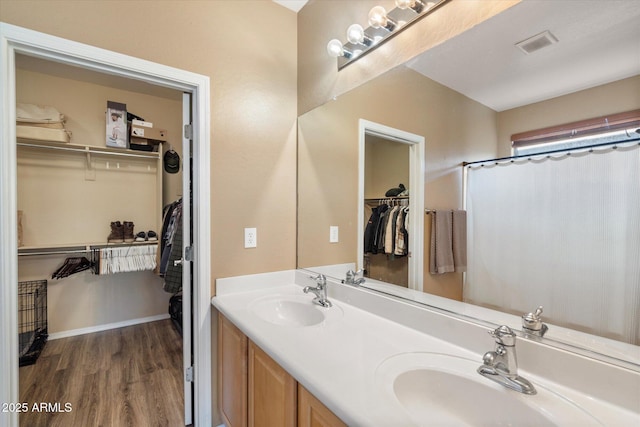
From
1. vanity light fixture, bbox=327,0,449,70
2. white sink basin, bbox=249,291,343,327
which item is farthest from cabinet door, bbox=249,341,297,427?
vanity light fixture, bbox=327,0,449,70

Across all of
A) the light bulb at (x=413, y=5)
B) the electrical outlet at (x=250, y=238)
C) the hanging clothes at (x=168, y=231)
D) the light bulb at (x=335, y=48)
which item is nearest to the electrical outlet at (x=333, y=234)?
the electrical outlet at (x=250, y=238)

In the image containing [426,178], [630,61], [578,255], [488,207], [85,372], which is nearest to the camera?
[630,61]

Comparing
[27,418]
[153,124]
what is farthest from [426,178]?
[153,124]

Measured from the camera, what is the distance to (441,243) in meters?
1.15

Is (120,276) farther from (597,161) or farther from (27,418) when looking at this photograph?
(597,161)

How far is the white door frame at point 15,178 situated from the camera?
45.8 inches

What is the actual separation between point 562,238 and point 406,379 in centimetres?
63

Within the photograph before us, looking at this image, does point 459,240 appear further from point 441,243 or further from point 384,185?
point 384,185

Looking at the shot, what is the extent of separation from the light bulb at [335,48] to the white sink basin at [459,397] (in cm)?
151

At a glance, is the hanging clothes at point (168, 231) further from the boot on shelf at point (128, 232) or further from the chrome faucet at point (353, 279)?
the chrome faucet at point (353, 279)

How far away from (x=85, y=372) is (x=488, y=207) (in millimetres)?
3110

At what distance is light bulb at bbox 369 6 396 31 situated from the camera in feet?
4.18

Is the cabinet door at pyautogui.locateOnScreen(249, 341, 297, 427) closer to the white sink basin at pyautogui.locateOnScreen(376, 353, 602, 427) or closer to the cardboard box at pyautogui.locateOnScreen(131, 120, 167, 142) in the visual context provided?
the white sink basin at pyautogui.locateOnScreen(376, 353, 602, 427)

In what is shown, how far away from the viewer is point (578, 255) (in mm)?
801
